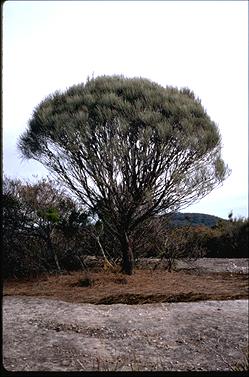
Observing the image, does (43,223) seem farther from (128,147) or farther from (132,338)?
(132,338)

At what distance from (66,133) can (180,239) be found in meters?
2.07

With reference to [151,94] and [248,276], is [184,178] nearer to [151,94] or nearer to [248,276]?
[151,94]

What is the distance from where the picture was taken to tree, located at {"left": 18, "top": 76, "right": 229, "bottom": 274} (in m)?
5.70

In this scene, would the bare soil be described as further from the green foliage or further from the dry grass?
the green foliage

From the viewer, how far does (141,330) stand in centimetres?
268

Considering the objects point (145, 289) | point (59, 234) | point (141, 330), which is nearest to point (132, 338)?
point (141, 330)

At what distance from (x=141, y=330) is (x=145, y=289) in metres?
1.00

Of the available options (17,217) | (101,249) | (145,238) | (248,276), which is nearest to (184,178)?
(145,238)

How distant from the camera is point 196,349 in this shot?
2.38 metres

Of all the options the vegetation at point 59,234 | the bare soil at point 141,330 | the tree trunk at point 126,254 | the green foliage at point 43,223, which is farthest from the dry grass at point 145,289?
the green foliage at point 43,223

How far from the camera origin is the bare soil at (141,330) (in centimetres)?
222

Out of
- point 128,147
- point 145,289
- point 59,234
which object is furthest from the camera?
point 59,234

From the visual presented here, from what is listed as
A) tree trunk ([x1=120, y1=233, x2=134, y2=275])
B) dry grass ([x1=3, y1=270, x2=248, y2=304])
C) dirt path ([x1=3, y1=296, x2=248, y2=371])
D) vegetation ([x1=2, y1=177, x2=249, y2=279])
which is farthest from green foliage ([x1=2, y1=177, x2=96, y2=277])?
dirt path ([x1=3, y1=296, x2=248, y2=371])

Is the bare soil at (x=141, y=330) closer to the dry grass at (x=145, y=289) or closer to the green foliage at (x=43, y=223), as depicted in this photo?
the dry grass at (x=145, y=289)
